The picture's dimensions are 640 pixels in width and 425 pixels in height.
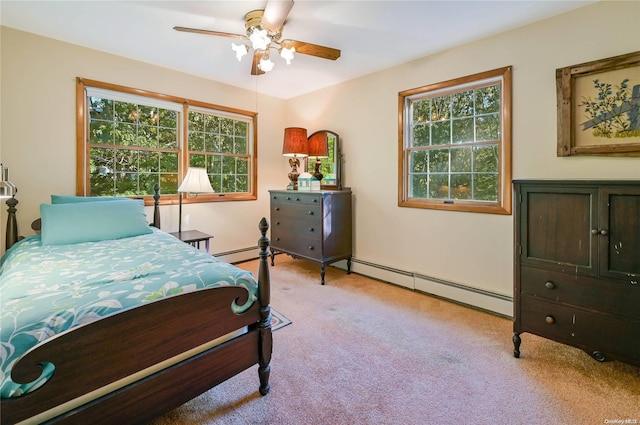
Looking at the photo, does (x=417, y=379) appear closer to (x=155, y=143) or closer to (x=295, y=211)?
(x=295, y=211)

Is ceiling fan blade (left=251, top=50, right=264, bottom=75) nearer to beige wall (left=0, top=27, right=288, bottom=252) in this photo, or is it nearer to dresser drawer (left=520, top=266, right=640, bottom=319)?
beige wall (left=0, top=27, right=288, bottom=252)

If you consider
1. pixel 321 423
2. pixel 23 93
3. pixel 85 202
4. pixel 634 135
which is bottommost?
pixel 321 423

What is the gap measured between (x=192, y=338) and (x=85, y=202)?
6.79 feet

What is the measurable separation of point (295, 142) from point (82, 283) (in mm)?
2914

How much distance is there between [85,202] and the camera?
2.62 m

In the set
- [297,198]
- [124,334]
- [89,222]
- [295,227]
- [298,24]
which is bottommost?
[124,334]

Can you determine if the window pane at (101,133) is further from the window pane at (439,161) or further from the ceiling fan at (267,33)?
the window pane at (439,161)

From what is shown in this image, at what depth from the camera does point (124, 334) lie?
1.14m

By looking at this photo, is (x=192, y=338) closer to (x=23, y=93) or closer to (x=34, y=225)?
(x=34, y=225)

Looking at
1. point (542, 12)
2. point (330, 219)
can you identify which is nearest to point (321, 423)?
point (330, 219)

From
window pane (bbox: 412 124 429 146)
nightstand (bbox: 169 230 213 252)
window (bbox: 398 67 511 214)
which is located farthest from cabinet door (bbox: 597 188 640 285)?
nightstand (bbox: 169 230 213 252)

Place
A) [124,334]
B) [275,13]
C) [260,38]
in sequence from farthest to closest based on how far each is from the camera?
[260,38]
[275,13]
[124,334]

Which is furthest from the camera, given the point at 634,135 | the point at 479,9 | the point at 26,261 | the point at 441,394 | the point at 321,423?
the point at 479,9

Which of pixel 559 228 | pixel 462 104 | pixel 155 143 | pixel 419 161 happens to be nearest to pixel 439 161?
pixel 419 161
